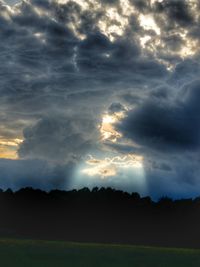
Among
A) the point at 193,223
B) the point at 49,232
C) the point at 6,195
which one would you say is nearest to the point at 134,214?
the point at 193,223

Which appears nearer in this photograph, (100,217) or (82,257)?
(82,257)

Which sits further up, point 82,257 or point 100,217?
point 100,217

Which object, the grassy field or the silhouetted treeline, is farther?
the silhouetted treeline

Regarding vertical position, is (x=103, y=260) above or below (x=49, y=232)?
below

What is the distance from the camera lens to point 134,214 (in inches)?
5669

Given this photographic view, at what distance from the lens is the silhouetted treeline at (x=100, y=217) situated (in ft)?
433

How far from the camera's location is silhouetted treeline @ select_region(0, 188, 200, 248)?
13212 centimetres

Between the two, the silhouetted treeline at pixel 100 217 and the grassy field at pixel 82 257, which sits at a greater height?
the silhouetted treeline at pixel 100 217

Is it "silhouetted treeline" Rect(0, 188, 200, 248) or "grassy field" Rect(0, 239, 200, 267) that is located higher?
"silhouetted treeline" Rect(0, 188, 200, 248)

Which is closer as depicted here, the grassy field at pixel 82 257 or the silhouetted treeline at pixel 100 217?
the grassy field at pixel 82 257

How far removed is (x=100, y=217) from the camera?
456ft

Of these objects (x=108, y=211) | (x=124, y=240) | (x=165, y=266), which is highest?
(x=108, y=211)

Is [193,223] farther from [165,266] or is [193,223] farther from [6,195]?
[165,266]

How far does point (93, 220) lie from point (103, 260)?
3115 inches
